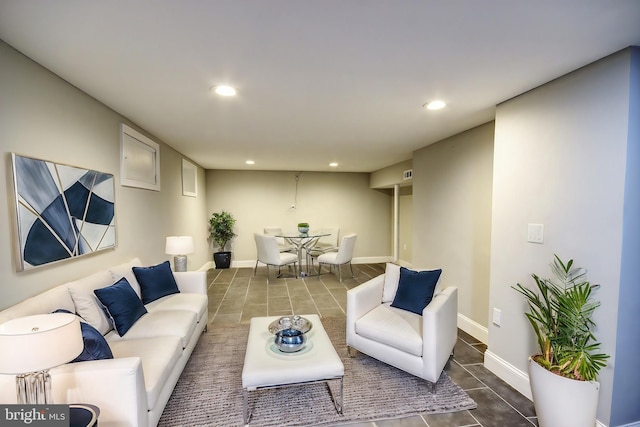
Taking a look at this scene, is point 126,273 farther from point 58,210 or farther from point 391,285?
point 391,285

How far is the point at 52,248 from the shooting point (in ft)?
5.77

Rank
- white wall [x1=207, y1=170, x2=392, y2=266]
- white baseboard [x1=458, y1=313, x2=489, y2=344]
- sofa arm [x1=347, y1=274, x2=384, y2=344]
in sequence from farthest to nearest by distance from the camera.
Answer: white wall [x1=207, y1=170, x2=392, y2=266]
white baseboard [x1=458, y1=313, x2=489, y2=344]
sofa arm [x1=347, y1=274, x2=384, y2=344]

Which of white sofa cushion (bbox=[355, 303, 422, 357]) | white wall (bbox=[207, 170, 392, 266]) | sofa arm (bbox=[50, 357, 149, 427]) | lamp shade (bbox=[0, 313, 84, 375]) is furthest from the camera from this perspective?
white wall (bbox=[207, 170, 392, 266])

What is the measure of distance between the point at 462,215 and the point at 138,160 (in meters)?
3.61

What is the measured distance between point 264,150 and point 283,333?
282 centimetres

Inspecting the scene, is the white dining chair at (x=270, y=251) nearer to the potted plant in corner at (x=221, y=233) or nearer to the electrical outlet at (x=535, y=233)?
the potted plant in corner at (x=221, y=233)

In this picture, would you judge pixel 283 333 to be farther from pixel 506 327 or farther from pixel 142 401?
pixel 506 327

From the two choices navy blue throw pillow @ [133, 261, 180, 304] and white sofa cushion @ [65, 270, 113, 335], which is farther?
navy blue throw pillow @ [133, 261, 180, 304]

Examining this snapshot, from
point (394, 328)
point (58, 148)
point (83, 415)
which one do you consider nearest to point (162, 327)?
point (83, 415)

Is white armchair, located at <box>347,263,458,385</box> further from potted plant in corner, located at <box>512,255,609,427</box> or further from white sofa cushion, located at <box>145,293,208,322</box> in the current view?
white sofa cushion, located at <box>145,293,208,322</box>

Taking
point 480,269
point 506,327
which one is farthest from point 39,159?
point 480,269

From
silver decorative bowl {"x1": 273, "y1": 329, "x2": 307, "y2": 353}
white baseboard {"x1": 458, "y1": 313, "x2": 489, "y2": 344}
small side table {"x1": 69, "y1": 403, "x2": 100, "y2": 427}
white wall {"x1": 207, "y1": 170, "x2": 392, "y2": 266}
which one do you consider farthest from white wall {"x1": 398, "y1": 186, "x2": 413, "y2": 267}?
small side table {"x1": 69, "y1": 403, "x2": 100, "y2": 427}

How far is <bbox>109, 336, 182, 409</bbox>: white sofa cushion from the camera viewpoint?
1.51 m

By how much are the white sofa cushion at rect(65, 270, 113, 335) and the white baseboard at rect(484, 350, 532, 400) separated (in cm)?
300
